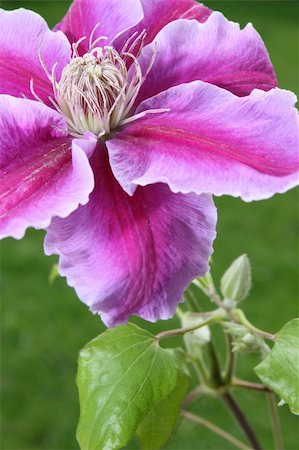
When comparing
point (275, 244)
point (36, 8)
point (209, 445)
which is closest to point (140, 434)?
point (209, 445)

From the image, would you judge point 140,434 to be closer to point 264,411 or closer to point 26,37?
point 26,37

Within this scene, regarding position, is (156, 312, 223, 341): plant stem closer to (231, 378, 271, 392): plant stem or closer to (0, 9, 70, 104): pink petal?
(231, 378, 271, 392): plant stem

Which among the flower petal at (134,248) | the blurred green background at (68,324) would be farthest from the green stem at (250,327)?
the blurred green background at (68,324)

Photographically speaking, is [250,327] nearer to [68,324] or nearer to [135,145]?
[135,145]

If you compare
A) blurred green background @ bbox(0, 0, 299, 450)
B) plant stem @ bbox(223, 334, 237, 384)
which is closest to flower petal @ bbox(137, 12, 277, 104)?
plant stem @ bbox(223, 334, 237, 384)

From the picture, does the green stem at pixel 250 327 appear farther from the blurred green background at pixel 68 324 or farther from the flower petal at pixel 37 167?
the blurred green background at pixel 68 324

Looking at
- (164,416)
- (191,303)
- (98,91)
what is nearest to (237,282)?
(191,303)

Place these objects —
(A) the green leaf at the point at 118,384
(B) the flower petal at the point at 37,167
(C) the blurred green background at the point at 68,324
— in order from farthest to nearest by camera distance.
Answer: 1. (C) the blurred green background at the point at 68,324
2. (A) the green leaf at the point at 118,384
3. (B) the flower petal at the point at 37,167
